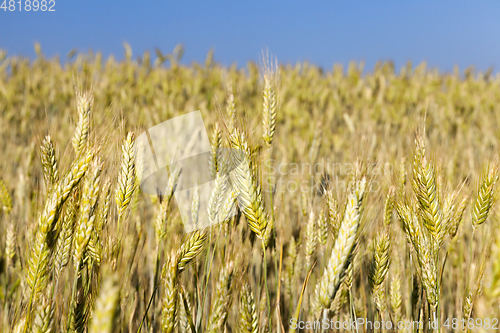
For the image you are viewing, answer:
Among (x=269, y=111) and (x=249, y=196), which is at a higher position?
(x=269, y=111)

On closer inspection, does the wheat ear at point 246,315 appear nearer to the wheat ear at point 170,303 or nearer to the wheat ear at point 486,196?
the wheat ear at point 170,303

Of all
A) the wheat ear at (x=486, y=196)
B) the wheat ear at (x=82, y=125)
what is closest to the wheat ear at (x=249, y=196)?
the wheat ear at (x=82, y=125)

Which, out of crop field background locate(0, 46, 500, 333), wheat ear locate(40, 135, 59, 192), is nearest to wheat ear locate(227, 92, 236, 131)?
crop field background locate(0, 46, 500, 333)

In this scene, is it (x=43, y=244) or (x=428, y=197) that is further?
(x=428, y=197)

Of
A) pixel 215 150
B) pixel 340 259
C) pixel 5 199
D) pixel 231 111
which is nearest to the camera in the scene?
pixel 340 259

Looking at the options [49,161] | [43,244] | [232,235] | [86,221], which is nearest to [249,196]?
[232,235]

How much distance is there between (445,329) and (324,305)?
1100 mm

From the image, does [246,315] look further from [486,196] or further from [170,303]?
[486,196]

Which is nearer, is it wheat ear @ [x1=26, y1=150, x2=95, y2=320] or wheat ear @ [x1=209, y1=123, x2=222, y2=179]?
wheat ear @ [x1=26, y1=150, x2=95, y2=320]

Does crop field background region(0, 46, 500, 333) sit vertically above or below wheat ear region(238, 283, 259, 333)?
above

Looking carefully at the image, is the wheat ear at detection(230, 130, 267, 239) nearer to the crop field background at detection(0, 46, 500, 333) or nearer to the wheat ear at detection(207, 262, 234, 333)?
the crop field background at detection(0, 46, 500, 333)

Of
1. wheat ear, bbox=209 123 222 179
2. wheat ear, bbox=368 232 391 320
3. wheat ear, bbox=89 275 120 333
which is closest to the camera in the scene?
wheat ear, bbox=89 275 120 333

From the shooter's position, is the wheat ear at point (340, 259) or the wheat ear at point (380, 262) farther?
the wheat ear at point (380, 262)

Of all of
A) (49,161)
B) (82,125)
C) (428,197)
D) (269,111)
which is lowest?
(428,197)
